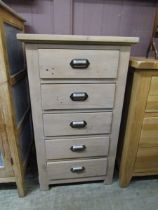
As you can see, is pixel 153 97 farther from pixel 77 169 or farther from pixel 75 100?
pixel 77 169

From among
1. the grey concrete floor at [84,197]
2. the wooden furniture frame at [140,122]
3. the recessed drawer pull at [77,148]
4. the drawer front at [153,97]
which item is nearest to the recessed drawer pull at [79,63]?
the wooden furniture frame at [140,122]

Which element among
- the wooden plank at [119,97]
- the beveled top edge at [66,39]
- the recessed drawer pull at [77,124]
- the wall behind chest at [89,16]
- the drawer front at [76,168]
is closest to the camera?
the beveled top edge at [66,39]

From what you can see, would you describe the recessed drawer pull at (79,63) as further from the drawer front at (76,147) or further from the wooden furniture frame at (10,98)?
the drawer front at (76,147)

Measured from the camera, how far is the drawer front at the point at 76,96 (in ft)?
2.79

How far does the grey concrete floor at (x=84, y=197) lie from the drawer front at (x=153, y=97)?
0.61m

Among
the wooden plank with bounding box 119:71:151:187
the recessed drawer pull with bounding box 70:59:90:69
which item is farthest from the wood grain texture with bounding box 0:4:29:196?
the wooden plank with bounding box 119:71:151:187

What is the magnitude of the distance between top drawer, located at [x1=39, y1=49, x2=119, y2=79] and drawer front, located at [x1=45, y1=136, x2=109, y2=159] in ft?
1.31

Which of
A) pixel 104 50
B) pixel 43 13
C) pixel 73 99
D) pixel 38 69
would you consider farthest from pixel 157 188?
pixel 43 13

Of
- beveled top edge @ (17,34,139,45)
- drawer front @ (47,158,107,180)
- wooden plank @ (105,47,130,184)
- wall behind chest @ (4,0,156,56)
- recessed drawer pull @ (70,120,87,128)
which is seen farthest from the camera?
wall behind chest @ (4,0,156,56)

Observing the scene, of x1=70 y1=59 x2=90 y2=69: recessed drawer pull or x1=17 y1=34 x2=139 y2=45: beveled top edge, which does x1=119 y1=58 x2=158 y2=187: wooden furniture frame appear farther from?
x1=70 y1=59 x2=90 y2=69: recessed drawer pull

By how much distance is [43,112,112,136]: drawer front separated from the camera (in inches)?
36.3

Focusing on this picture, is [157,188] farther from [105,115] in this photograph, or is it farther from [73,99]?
[73,99]

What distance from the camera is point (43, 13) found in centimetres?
117

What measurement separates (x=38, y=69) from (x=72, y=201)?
33.7 inches
